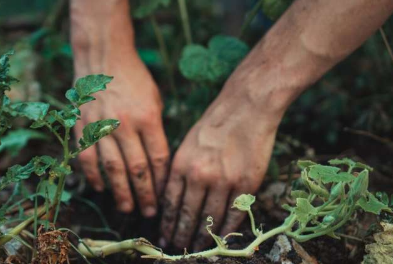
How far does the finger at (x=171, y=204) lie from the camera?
1251 mm

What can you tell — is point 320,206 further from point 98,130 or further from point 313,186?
point 98,130

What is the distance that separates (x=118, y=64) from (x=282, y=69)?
0.44m

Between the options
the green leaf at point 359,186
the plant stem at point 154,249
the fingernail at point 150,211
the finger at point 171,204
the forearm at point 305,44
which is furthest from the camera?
the fingernail at point 150,211

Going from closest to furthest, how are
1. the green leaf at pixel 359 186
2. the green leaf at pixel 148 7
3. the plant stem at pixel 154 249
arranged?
the green leaf at pixel 359 186 < the plant stem at pixel 154 249 < the green leaf at pixel 148 7

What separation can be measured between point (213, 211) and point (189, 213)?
0.21ft

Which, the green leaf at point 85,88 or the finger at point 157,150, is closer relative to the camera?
the green leaf at point 85,88

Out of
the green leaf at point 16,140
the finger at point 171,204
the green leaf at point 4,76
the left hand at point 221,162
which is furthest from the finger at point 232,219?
the green leaf at point 16,140

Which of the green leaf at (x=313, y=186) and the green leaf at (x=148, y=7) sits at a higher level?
the green leaf at (x=148, y=7)

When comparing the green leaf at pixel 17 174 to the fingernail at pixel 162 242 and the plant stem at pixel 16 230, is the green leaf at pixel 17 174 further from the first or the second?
the fingernail at pixel 162 242

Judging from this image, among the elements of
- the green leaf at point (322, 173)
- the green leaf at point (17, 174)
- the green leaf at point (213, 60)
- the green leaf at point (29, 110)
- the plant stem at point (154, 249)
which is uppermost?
the green leaf at point (29, 110)

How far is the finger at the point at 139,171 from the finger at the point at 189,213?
0.37ft

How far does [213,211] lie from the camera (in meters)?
1.22

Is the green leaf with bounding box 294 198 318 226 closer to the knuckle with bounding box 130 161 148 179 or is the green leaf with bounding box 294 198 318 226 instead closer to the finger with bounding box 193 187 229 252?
the finger with bounding box 193 187 229 252

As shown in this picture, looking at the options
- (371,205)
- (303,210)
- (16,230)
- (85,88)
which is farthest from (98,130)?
(371,205)
